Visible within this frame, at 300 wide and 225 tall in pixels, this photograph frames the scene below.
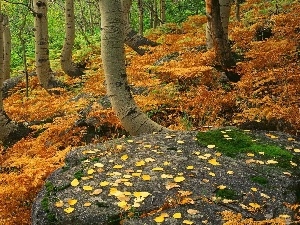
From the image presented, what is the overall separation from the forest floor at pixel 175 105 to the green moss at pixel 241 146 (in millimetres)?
641

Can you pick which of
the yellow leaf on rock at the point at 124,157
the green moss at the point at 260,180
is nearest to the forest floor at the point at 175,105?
the yellow leaf on rock at the point at 124,157

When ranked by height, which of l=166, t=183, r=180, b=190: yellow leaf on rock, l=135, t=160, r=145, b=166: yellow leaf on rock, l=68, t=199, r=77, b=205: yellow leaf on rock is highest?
l=135, t=160, r=145, b=166: yellow leaf on rock

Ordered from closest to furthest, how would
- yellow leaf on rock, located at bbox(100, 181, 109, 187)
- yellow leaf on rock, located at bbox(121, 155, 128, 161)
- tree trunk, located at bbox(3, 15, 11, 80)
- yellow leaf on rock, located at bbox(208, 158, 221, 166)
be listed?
1. yellow leaf on rock, located at bbox(100, 181, 109, 187)
2. yellow leaf on rock, located at bbox(208, 158, 221, 166)
3. yellow leaf on rock, located at bbox(121, 155, 128, 161)
4. tree trunk, located at bbox(3, 15, 11, 80)

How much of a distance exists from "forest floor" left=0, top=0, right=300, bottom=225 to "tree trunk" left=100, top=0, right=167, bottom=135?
0.83m

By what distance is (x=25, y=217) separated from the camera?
4.45 meters

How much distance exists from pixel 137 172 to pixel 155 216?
2.79 feet

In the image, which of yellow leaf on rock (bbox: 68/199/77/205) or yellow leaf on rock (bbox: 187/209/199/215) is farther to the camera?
yellow leaf on rock (bbox: 68/199/77/205)

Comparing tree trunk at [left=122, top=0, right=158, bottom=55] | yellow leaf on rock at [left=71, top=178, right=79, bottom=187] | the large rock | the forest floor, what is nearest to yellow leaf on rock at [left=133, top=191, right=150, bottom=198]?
the large rock

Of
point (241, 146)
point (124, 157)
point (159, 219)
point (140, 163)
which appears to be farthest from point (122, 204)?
point (241, 146)

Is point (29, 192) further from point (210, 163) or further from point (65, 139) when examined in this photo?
point (210, 163)

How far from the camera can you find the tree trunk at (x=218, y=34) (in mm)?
7453

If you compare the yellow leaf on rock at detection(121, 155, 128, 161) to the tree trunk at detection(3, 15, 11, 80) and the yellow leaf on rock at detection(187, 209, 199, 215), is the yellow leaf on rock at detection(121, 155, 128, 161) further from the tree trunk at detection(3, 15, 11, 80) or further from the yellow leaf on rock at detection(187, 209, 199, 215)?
the tree trunk at detection(3, 15, 11, 80)

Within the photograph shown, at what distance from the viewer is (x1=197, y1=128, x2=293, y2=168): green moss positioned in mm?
4566

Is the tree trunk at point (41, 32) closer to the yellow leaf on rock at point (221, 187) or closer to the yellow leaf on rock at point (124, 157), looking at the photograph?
the yellow leaf on rock at point (124, 157)
